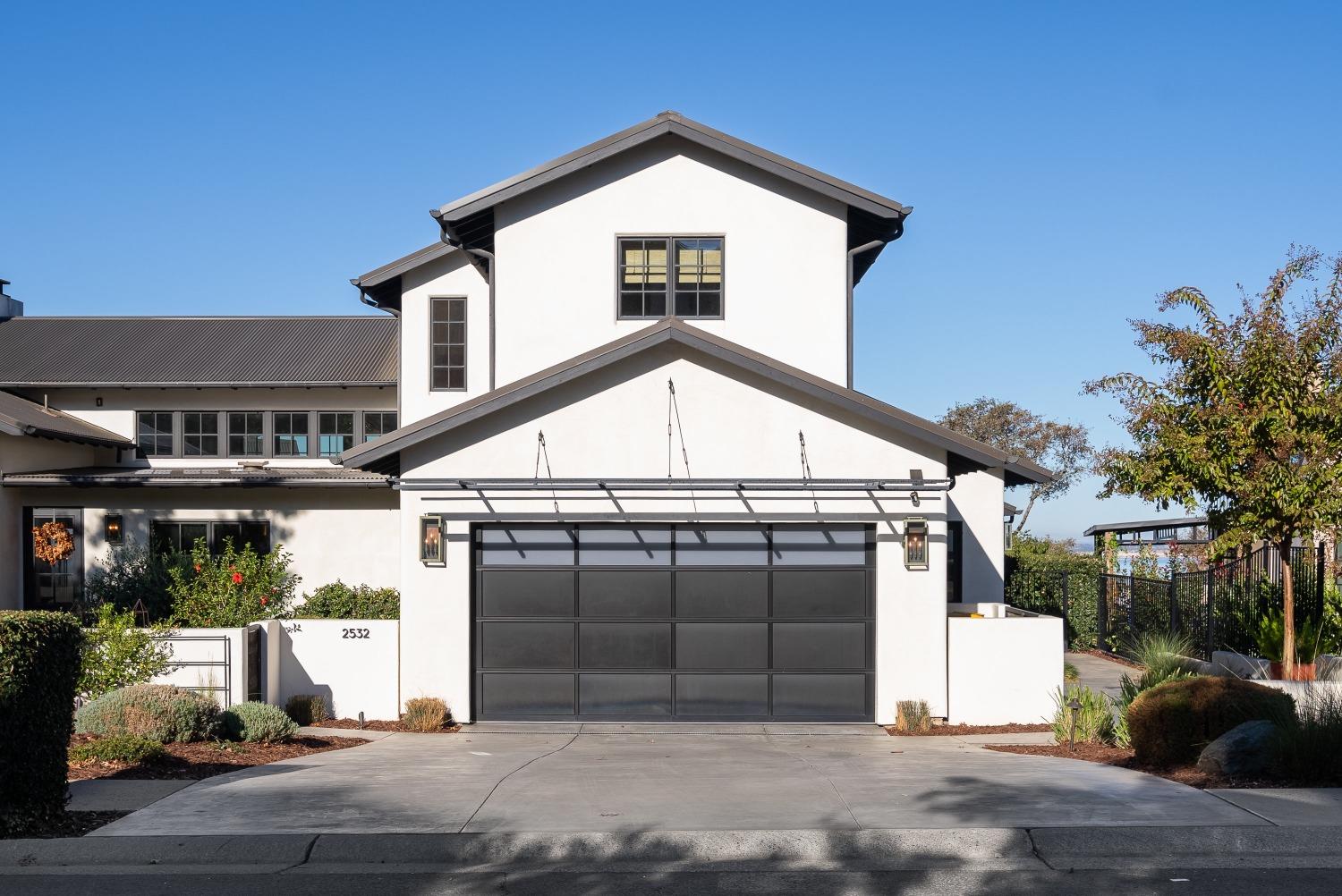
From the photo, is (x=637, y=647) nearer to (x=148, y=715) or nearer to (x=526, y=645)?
(x=526, y=645)

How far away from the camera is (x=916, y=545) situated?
646 inches

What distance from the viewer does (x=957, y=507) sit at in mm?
24516

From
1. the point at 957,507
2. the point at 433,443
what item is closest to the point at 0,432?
the point at 433,443

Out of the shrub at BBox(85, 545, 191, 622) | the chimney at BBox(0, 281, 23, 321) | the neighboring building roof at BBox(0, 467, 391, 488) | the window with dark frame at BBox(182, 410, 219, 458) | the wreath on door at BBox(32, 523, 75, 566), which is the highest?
the chimney at BBox(0, 281, 23, 321)

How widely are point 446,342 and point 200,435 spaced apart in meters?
7.30

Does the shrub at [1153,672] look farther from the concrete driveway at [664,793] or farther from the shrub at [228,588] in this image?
the shrub at [228,588]

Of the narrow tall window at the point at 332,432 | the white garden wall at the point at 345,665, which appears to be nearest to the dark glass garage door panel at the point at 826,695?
the white garden wall at the point at 345,665

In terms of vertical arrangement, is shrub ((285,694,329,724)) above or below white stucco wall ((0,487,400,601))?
below

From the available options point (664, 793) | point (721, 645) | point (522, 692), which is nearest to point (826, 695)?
point (721, 645)

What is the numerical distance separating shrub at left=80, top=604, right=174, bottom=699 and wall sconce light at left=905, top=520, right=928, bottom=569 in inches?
381

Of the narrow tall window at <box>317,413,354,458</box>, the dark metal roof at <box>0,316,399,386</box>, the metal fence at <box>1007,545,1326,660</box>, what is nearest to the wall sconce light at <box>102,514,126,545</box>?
the dark metal roof at <box>0,316,399,386</box>

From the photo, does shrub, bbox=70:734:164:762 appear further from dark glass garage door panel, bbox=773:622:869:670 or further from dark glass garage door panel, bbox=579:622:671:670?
dark glass garage door panel, bbox=773:622:869:670

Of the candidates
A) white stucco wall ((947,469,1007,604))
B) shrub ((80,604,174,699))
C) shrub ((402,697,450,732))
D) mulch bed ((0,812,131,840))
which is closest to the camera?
mulch bed ((0,812,131,840))

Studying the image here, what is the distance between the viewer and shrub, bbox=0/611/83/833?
30.5ft
